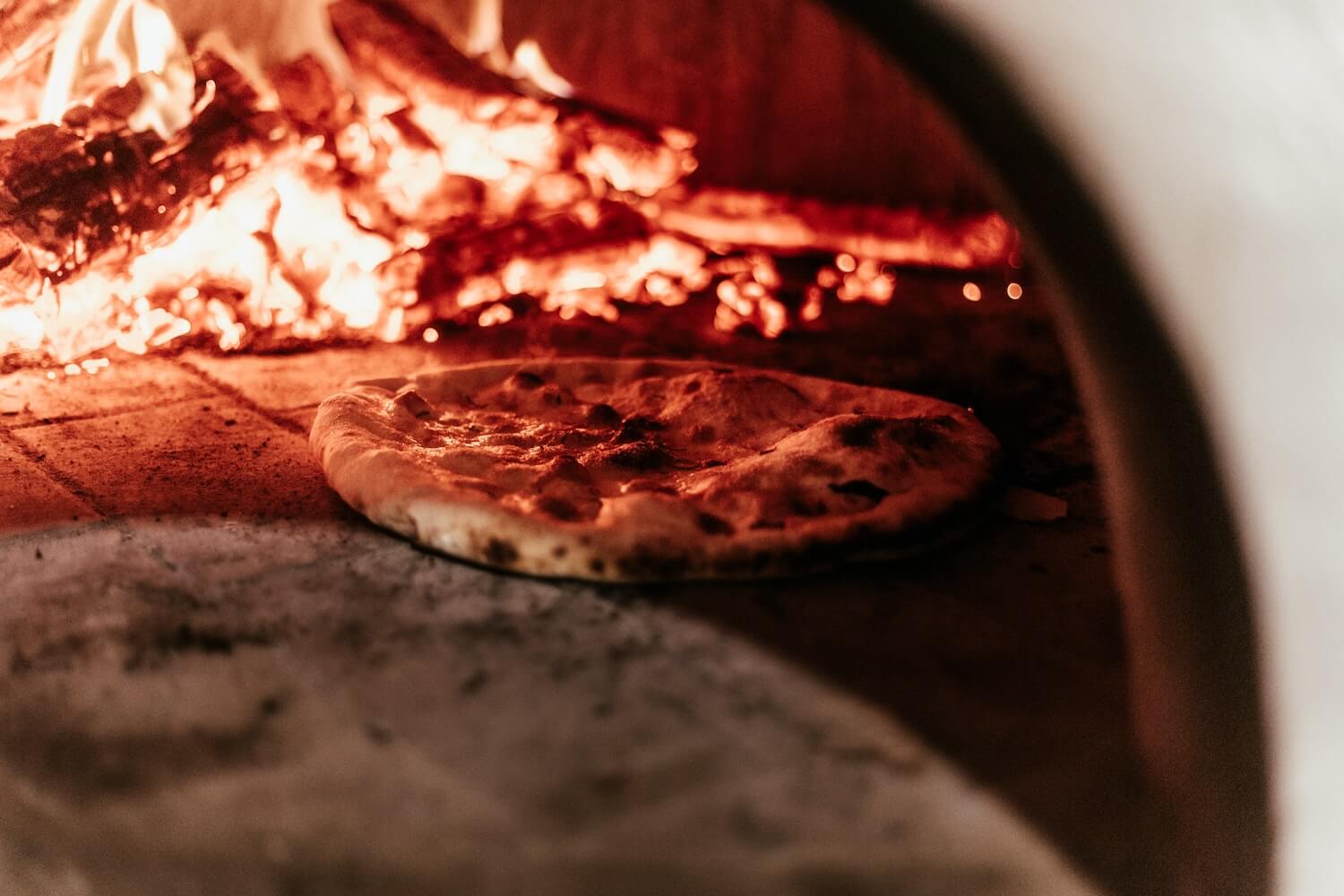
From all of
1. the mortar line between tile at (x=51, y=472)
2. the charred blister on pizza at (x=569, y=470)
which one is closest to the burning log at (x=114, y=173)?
the mortar line between tile at (x=51, y=472)

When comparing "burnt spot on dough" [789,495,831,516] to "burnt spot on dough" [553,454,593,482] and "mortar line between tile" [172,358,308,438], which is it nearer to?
"burnt spot on dough" [553,454,593,482]

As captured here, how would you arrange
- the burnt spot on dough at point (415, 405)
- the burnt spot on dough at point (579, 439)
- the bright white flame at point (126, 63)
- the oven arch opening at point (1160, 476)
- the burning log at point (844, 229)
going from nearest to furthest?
the oven arch opening at point (1160, 476)
the burnt spot on dough at point (579, 439)
the burnt spot on dough at point (415, 405)
the bright white flame at point (126, 63)
the burning log at point (844, 229)

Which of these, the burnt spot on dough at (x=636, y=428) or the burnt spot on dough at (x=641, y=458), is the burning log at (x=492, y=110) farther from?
the burnt spot on dough at (x=641, y=458)

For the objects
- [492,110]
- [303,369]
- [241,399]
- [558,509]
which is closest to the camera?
[558,509]

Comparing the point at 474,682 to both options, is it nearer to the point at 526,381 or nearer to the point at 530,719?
the point at 530,719

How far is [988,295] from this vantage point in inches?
150

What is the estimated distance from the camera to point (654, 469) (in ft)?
7.37

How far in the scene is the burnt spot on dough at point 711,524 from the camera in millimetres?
1952

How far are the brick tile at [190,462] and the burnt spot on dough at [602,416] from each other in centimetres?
59

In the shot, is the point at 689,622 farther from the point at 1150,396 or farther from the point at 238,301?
the point at 238,301

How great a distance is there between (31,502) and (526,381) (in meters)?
1.06

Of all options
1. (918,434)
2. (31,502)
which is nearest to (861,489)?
→ (918,434)

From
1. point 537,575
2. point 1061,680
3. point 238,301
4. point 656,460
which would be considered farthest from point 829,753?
point 238,301

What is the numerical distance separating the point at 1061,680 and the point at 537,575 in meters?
0.86
